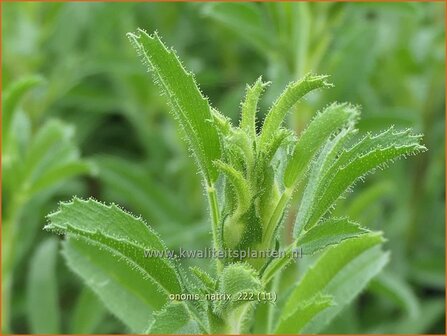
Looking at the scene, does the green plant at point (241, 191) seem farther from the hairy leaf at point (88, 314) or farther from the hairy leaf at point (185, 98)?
the hairy leaf at point (88, 314)

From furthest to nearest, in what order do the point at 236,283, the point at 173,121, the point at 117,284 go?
the point at 173,121, the point at 117,284, the point at 236,283

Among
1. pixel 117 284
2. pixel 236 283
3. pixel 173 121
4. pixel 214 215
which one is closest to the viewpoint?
pixel 236 283

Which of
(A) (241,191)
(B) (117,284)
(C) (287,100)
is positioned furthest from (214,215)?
(B) (117,284)

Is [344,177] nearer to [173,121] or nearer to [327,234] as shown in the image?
[327,234]

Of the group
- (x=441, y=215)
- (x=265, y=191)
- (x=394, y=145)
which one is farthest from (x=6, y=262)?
(x=441, y=215)

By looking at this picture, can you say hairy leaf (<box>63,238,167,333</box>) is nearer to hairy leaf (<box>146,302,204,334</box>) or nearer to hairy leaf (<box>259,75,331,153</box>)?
hairy leaf (<box>146,302,204,334</box>)

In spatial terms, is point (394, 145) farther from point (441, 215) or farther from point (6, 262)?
point (441, 215)

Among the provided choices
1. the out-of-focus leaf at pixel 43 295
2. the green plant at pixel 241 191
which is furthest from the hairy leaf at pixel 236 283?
the out-of-focus leaf at pixel 43 295
